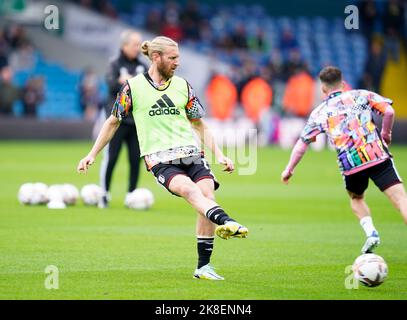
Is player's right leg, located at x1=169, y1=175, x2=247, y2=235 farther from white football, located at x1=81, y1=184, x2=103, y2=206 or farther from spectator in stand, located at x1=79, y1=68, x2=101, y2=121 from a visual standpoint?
spectator in stand, located at x1=79, y1=68, x2=101, y2=121

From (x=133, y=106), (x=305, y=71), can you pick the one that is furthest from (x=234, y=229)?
(x=305, y=71)

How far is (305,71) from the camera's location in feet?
126

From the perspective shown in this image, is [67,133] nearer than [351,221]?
No

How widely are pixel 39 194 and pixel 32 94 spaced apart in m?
18.4

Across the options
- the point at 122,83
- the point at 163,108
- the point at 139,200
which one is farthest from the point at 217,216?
the point at 139,200

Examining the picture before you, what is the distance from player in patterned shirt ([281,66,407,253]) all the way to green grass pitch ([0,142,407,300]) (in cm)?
100

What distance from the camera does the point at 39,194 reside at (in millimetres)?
16875

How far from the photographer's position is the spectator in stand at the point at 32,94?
114 feet

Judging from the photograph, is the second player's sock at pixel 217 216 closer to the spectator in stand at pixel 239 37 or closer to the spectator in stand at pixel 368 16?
the spectator in stand at pixel 368 16

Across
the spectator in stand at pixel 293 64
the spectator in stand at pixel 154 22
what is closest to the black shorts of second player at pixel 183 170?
the spectator in stand at pixel 293 64

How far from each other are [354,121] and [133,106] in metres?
2.44

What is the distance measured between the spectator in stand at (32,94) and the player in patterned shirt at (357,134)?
81.3ft

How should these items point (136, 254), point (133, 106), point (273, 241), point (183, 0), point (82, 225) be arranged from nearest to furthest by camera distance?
point (133, 106)
point (136, 254)
point (273, 241)
point (82, 225)
point (183, 0)

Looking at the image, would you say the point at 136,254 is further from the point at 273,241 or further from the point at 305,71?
the point at 305,71
